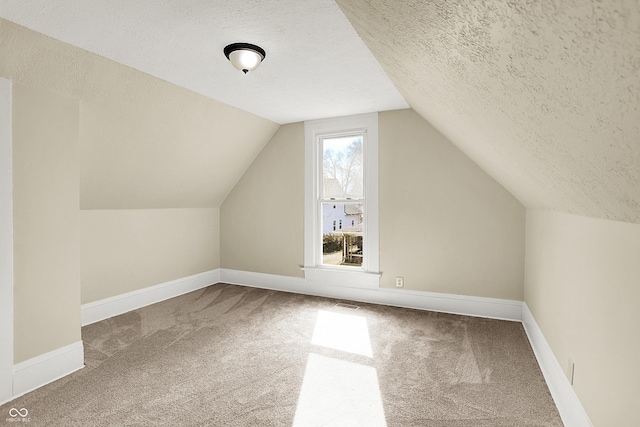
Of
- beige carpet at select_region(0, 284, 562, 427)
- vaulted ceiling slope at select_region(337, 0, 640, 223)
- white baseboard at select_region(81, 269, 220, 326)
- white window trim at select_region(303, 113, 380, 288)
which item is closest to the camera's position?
vaulted ceiling slope at select_region(337, 0, 640, 223)

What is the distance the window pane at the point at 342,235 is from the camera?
4.49 metres

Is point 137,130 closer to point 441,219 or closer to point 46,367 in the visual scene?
point 46,367

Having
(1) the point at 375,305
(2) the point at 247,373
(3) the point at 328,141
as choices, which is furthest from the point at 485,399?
(3) the point at 328,141

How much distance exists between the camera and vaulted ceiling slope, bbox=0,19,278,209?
7.64ft

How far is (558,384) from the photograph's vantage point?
84.9 inches

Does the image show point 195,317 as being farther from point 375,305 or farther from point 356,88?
point 356,88

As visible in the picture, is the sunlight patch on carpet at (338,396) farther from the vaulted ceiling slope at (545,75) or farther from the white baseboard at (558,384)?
the vaulted ceiling slope at (545,75)

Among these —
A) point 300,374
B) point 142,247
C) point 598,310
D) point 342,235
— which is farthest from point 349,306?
point 598,310

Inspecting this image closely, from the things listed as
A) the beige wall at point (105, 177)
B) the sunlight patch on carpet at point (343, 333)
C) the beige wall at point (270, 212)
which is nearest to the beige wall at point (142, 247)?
the beige wall at point (105, 177)

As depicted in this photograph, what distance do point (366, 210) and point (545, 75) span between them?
3.40 meters

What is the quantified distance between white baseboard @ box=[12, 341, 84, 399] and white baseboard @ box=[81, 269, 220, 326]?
1020mm

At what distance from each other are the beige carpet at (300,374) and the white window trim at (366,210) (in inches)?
24.5

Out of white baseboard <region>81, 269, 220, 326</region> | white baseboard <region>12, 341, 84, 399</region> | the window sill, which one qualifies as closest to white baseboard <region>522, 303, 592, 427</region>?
the window sill

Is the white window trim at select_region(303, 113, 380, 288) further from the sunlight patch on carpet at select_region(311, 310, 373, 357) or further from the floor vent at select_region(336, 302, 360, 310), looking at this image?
the sunlight patch on carpet at select_region(311, 310, 373, 357)
